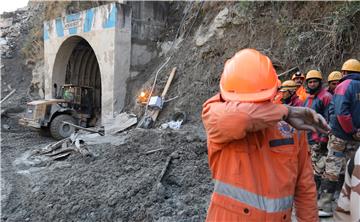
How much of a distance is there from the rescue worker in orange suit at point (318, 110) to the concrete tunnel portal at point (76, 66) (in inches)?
450

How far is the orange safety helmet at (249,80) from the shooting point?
64.0 inches

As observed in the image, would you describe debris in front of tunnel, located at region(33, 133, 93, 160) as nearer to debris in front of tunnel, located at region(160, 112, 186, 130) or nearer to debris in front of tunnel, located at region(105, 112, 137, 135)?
debris in front of tunnel, located at region(105, 112, 137, 135)

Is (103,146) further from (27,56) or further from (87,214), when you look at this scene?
(27,56)

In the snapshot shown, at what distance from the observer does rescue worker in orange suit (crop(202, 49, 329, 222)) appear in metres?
1.62

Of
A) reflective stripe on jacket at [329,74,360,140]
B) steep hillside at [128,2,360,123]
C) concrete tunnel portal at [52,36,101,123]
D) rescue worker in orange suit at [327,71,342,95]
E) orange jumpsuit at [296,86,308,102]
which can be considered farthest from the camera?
concrete tunnel portal at [52,36,101,123]

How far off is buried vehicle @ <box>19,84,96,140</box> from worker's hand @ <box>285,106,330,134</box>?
11.2 metres

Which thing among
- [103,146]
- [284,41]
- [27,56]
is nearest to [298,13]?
[284,41]

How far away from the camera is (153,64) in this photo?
12812mm

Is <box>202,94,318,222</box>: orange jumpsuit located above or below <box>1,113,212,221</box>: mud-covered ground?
above

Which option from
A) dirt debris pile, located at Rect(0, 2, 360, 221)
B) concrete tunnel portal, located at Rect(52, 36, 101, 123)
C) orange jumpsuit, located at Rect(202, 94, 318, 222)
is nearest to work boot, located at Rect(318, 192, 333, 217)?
dirt debris pile, located at Rect(0, 2, 360, 221)

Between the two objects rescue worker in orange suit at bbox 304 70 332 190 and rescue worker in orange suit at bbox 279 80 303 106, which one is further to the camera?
rescue worker in orange suit at bbox 279 80 303 106

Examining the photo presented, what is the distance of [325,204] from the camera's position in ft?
12.8

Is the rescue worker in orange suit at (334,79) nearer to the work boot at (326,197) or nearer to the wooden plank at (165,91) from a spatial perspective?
the work boot at (326,197)

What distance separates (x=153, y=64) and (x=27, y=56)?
35.0ft
